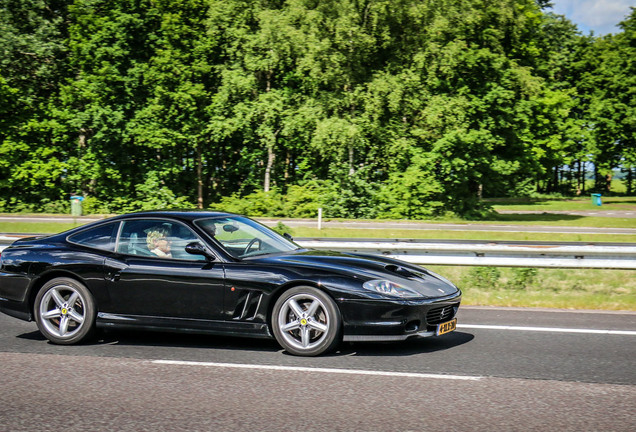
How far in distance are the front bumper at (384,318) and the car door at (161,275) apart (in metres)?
1.25

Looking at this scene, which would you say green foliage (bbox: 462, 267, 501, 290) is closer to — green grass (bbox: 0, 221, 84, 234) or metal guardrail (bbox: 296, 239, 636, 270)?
metal guardrail (bbox: 296, 239, 636, 270)

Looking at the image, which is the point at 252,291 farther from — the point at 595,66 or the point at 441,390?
the point at 595,66

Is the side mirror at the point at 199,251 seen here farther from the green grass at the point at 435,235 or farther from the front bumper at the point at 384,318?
the green grass at the point at 435,235

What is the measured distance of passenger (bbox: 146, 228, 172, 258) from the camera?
22.0 ft

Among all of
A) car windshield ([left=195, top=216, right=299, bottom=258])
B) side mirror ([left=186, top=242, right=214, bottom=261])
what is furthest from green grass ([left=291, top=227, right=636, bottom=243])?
side mirror ([left=186, top=242, right=214, bottom=261])

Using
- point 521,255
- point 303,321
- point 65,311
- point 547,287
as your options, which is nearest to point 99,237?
point 65,311

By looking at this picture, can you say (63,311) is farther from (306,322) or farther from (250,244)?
(306,322)

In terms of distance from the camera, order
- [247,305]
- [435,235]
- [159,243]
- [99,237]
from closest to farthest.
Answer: [247,305], [159,243], [99,237], [435,235]

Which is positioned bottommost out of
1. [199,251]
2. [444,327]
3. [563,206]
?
[563,206]

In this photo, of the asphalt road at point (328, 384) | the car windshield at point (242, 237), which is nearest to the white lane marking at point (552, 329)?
the asphalt road at point (328, 384)

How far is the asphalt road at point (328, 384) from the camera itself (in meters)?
4.30

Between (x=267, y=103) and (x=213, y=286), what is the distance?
95.1ft

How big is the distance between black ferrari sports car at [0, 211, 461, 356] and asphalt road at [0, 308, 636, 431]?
29 cm

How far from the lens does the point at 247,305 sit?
6.24m
